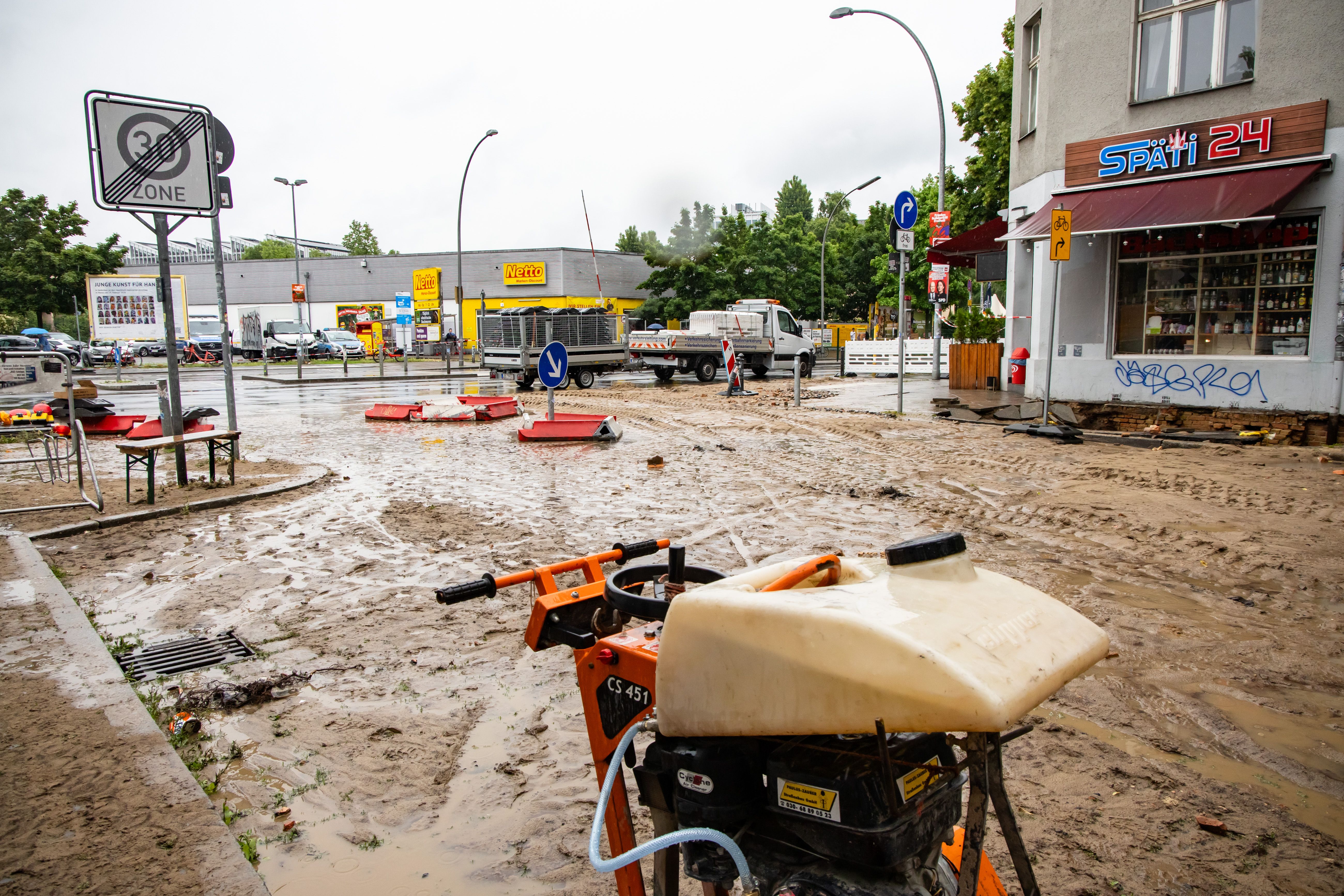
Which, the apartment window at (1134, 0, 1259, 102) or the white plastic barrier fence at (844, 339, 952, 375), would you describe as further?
the white plastic barrier fence at (844, 339, 952, 375)

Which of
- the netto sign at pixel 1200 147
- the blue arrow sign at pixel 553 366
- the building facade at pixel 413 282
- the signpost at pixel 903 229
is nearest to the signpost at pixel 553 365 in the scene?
the blue arrow sign at pixel 553 366

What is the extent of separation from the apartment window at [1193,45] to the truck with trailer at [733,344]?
1166 cm

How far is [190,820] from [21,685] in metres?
1.71

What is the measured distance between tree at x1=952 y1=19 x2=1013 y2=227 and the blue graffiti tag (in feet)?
50.5

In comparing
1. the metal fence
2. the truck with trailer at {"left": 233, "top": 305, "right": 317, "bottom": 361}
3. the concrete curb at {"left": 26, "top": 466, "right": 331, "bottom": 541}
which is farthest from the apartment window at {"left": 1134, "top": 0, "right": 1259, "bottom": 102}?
the truck with trailer at {"left": 233, "top": 305, "right": 317, "bottom": 361}

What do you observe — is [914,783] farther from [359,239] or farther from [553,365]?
[359,239]

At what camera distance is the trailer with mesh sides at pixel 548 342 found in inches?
968

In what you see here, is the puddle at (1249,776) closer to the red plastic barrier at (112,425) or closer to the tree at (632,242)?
the red plastic barrier at (112,425)

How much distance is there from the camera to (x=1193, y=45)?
1328 cm

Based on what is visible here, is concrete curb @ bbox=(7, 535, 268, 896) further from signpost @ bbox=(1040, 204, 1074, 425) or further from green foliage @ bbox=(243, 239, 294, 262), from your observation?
green foliage @ bbox=(243, 239, 294, 262)

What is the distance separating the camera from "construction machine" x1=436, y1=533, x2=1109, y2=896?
1.39 meters

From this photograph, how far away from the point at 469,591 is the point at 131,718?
2.30m

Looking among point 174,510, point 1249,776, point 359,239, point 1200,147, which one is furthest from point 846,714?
point 359,239

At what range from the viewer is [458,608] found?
528 centimetres
